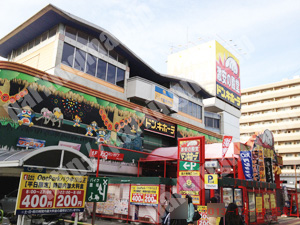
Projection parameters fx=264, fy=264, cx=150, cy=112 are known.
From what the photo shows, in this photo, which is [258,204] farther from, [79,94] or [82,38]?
[82,38]

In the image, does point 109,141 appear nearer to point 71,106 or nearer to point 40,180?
point 71,106

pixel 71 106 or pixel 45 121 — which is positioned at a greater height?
pixel 71 106

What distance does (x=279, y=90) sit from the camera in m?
75.1

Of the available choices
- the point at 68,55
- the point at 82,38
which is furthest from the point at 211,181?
the point at 82,38

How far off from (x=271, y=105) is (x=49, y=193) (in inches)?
3040

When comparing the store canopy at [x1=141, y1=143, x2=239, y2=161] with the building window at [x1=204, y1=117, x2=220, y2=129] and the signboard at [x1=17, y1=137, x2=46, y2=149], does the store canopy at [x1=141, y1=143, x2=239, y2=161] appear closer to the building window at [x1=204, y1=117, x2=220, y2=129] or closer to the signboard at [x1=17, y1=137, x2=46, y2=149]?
the signboard at [x1=17, y1=137, x2=46, y2=149]

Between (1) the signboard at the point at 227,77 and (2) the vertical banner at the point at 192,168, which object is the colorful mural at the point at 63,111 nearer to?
Result: (2) the vertical banner at the point at 192,168

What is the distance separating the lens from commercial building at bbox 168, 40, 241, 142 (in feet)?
150

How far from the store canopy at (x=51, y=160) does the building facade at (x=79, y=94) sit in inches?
306

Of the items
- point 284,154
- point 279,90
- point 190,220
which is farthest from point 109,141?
point 279,90

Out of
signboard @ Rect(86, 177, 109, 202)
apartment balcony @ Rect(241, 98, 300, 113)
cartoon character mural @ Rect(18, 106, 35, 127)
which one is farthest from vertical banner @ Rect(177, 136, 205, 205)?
apartment balcony @ Rect(241, 98, 300, 113)

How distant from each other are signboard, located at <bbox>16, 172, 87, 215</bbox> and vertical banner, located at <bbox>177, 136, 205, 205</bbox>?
22.5ft

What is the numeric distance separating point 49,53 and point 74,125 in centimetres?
679

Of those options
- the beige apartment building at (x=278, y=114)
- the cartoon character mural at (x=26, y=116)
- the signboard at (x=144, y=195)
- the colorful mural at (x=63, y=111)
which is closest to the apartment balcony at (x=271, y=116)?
the beige apartment building at (x=278, y=114)
